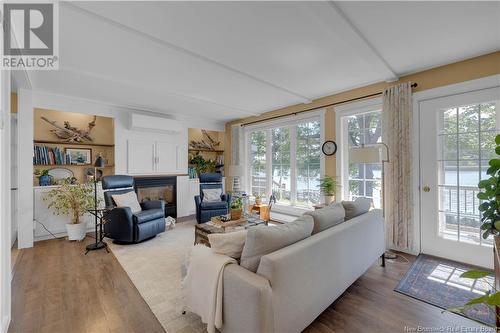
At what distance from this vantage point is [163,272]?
264 centimetres

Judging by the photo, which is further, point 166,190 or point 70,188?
point 166,190

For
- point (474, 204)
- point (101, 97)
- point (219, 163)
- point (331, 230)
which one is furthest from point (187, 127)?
point (474, 204)

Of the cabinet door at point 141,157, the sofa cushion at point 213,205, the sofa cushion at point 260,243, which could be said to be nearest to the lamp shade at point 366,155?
the sofa cushion at point 260,243

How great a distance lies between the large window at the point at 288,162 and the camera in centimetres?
456

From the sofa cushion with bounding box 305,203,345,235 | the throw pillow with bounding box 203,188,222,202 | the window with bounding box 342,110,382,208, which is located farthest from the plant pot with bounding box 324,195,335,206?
the throw pillow with bounding box 203,188,222,202

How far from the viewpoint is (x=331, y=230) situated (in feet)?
6.38

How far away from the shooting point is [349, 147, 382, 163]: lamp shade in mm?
2908

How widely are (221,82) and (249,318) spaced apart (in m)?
3.10

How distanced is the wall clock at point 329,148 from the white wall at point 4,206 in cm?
406

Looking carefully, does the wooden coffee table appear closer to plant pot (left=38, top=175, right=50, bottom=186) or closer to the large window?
the large window

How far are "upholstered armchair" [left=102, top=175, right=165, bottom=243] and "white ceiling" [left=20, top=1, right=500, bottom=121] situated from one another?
168cm

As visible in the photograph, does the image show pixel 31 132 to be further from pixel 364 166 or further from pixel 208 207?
pixel 364 166

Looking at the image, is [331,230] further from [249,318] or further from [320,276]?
[249,318]

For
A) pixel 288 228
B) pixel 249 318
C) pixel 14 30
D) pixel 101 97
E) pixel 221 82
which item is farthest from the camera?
pixel 101 97
